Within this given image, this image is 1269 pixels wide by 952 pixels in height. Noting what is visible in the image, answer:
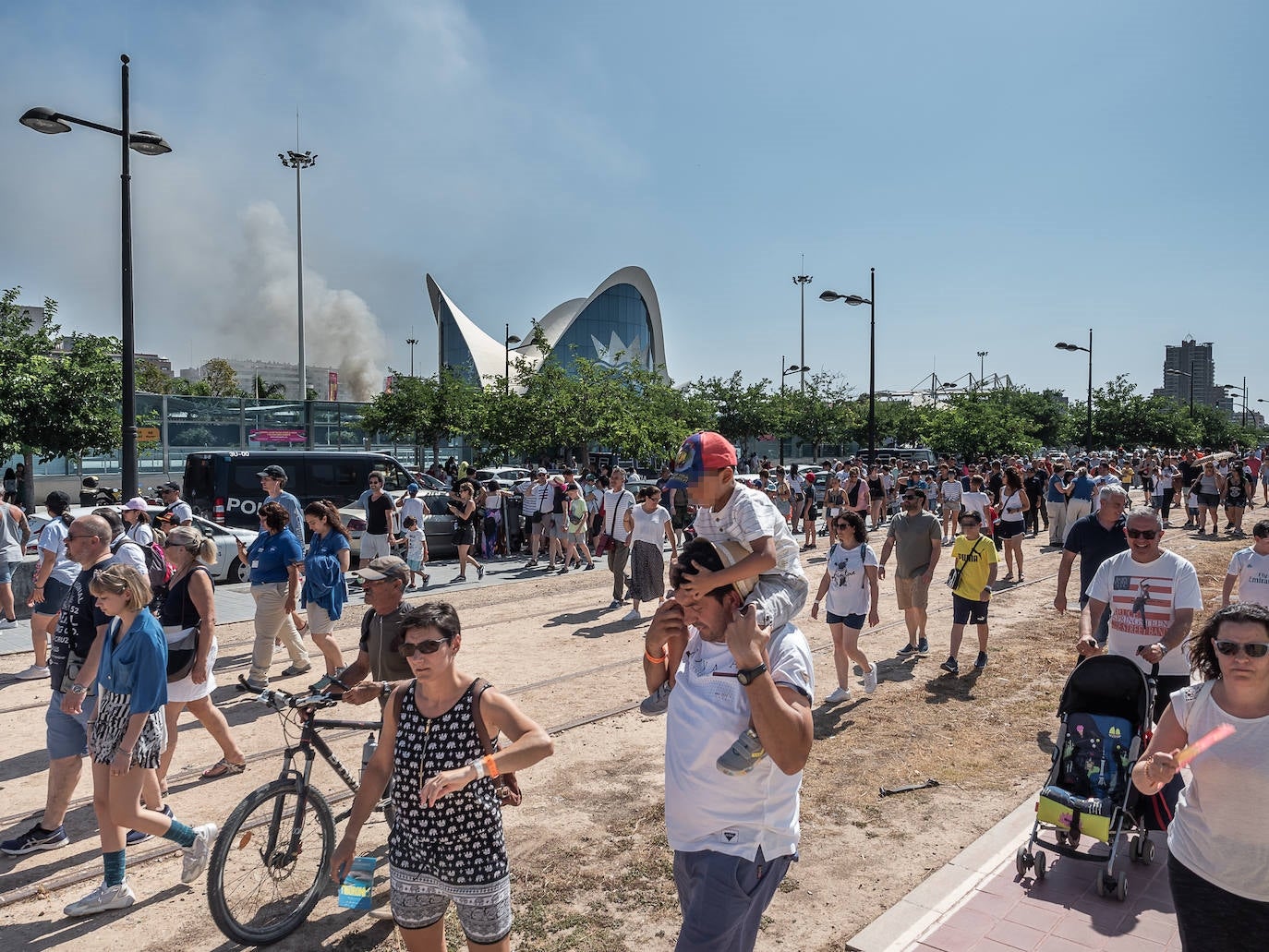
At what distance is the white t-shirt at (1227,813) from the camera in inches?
114

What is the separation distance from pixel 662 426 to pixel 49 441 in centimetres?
1696

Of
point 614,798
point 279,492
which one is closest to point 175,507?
point 279,492

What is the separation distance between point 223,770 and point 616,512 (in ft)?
23.8

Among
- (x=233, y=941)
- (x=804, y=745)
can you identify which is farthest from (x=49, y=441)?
(x=804, y=745)

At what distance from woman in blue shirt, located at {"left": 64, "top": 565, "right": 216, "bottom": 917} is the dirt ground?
0.22 meters

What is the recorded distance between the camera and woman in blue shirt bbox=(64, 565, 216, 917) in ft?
14.0

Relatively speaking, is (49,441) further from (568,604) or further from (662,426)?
(662,426)

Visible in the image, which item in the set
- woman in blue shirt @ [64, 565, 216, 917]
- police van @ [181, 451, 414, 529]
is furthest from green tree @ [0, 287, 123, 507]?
woman in blue shirt @ [64, 565, 216, 917]

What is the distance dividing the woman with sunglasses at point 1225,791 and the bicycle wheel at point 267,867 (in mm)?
3555

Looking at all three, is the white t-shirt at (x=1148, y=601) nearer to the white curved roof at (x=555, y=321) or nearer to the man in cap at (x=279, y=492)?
the man in cap at (x=279, y=492)

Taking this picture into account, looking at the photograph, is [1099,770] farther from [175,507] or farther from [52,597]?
[175,507]

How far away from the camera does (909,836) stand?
521 cm

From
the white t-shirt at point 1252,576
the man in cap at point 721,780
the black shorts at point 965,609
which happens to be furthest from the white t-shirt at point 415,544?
the man in cap at point 721,780

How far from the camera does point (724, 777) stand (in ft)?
8.47
